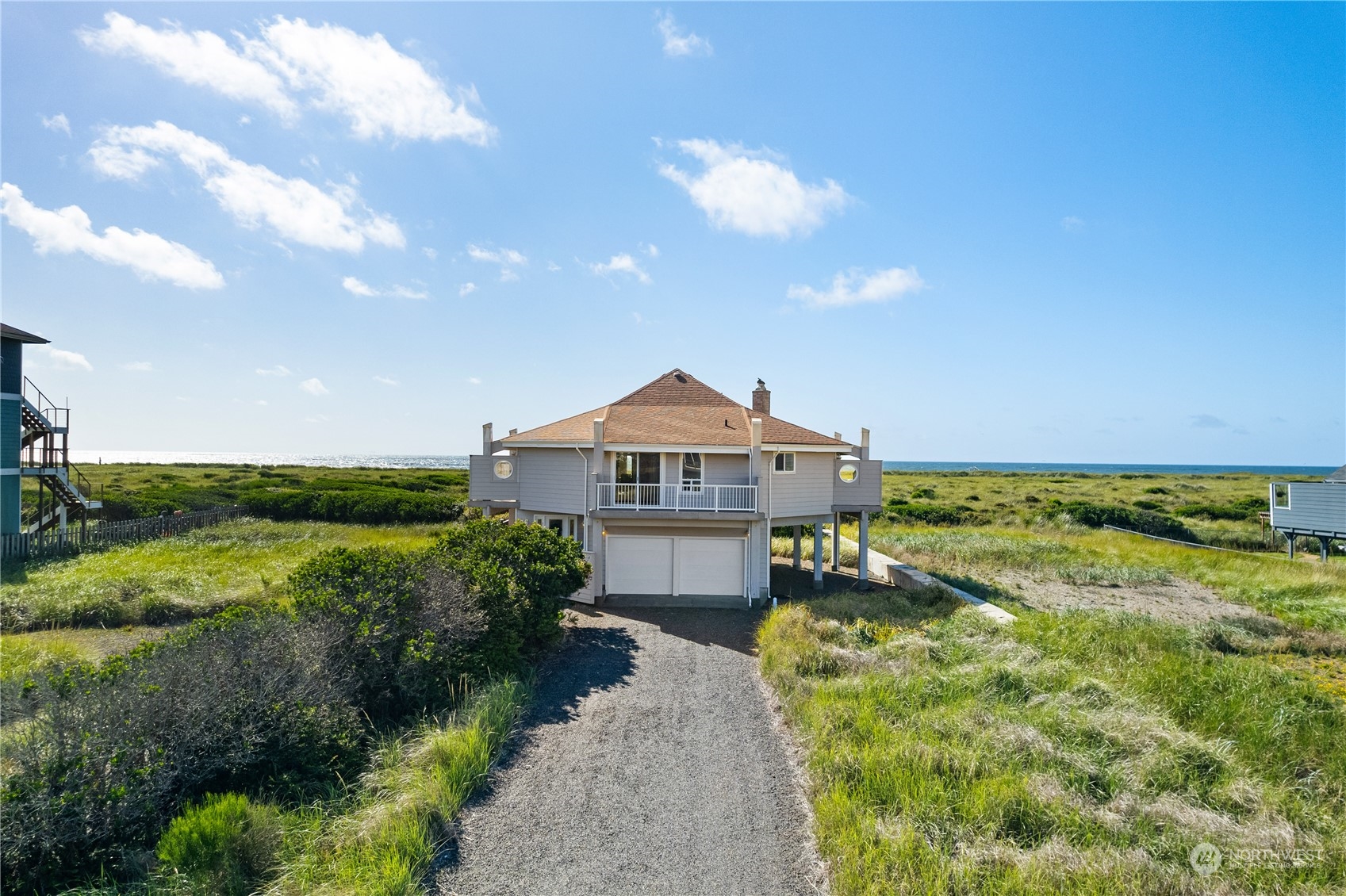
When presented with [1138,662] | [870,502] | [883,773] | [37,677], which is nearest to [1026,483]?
[870,502]

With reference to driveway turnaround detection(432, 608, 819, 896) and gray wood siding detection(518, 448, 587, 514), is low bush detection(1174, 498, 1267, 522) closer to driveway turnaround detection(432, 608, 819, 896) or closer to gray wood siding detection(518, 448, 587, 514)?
gray wood siding detection(518, 448, 587, 514)

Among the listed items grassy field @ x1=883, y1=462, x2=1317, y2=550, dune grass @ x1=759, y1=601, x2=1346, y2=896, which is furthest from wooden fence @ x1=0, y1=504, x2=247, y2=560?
grassy field @ x1=883, y1=462, x2=1317, y2=550

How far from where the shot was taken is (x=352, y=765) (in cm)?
734

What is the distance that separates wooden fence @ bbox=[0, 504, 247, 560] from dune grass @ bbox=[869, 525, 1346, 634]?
99.9 feet

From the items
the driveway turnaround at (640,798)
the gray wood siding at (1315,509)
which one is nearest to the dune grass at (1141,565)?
the gray wood siding at (1315,509)

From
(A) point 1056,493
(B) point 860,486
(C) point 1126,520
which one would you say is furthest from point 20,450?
(A) point 1056,493

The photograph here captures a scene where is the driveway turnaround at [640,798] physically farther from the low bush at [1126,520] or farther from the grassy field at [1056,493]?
the grassy field at [1056,493]

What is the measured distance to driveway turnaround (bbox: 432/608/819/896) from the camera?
573cm

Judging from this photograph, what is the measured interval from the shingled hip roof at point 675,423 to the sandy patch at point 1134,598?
7.83 meters

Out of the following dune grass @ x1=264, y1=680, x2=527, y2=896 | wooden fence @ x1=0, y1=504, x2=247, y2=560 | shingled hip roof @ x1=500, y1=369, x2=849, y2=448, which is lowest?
dune grass @ x1=264, y1=680, x2=527, y2=896

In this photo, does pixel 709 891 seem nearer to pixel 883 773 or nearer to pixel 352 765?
pixel 883 773

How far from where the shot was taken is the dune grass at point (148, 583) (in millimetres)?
14234

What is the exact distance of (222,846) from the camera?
17.4 feet

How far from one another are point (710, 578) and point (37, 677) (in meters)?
13.7
